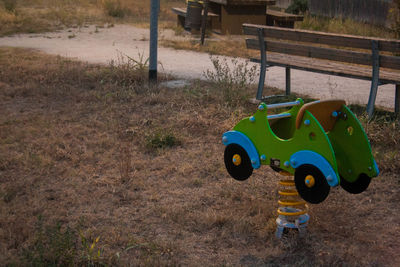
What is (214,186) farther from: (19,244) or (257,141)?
(19,244)

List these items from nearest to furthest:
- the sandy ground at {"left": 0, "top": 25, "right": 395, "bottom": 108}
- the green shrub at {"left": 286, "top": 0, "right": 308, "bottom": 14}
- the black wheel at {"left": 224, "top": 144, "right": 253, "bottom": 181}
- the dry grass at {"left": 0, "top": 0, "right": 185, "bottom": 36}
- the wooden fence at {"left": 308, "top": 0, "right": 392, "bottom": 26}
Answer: the black wheel at {"left": 224, "top": 144, "right": 253, "bottom": 181}
the sandy ground at {"left": 0, "top": 25, "right": 395, "bottom": 108}
the dry grass at {"left": 0, "top": 0, "right": 185, "bottom": 36}
the wooden fence at {"left": 308, "top": 0, "right": 392, "bottom": 26}
the green shrub at {"left": 286, "top": 0, "right": 308, "bottom": 14}

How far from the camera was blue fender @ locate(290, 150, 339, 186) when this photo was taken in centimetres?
347

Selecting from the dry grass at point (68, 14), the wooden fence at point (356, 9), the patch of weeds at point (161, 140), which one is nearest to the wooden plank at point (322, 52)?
the patch of weeds at point (161, 140)

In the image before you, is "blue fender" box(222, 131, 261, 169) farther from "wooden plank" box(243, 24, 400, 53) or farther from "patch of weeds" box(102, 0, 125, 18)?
"patch of weeds" box(102, 0, 125, 18)

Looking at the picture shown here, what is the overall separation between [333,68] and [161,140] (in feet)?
8.23

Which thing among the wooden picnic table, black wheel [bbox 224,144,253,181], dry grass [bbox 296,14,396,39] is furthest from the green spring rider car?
the wooden picnic table

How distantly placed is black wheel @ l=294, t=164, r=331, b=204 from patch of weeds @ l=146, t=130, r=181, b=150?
7.52 feet

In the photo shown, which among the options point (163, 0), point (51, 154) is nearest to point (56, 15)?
point (163, 0)

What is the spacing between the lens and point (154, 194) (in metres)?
4.61

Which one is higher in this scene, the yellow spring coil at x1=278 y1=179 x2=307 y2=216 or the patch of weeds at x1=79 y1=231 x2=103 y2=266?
the yellow spring coil at x1=278 y1=179 x2=307 y2=216

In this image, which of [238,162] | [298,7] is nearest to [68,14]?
[298,7]

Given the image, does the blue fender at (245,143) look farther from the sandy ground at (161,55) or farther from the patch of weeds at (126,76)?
the patch of weeds at (126,76)

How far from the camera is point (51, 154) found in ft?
17.9

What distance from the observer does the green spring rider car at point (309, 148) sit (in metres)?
3.57
